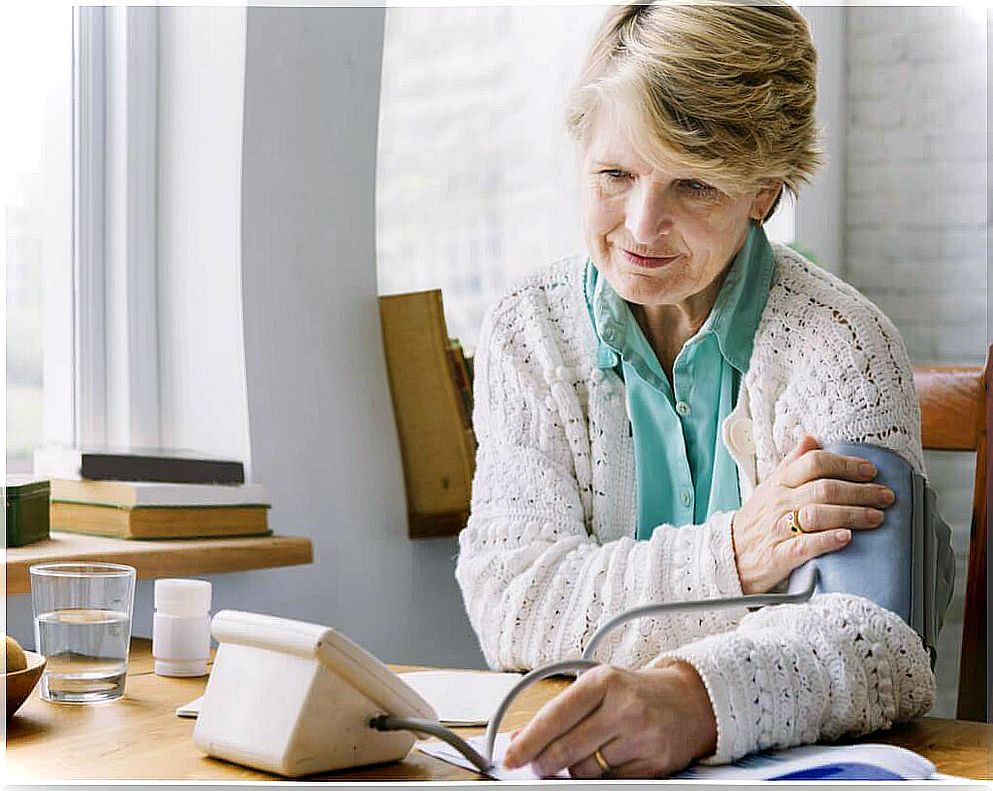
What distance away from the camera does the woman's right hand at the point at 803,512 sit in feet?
3.00

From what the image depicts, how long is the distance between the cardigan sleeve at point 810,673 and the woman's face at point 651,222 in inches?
12.3

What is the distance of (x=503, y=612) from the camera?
3.44 feet

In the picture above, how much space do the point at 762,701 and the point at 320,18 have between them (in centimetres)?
115

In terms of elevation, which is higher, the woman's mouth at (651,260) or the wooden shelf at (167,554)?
the woman's mouth at (651,260)

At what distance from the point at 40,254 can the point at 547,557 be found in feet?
2.80

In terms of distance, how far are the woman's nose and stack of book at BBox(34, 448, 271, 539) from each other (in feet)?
2.05

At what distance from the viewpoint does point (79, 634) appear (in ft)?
2.99

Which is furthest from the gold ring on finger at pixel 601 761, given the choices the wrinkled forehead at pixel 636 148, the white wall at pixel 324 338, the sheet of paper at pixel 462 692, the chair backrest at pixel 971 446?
the white wall at pixel 324 338

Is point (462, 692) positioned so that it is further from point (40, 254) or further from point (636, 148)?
point (40, 254)

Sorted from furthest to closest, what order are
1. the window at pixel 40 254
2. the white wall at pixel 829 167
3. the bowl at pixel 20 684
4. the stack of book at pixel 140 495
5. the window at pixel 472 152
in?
the white wall at pixel 829 167 → the window at pixel 472 152 → the window at pixel 40 254 → the stack of book at pixel 140 495 → the bowl at pixel 20 684

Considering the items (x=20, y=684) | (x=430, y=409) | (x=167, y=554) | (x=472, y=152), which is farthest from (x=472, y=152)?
(x=20, y=684)

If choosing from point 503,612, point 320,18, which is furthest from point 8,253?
point 503,612

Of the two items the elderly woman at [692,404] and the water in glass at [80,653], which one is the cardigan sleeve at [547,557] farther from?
the water in glass at [80,653]

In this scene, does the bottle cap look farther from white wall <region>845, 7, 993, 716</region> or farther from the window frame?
white wall <region>845, 7, 993, 716</region>
